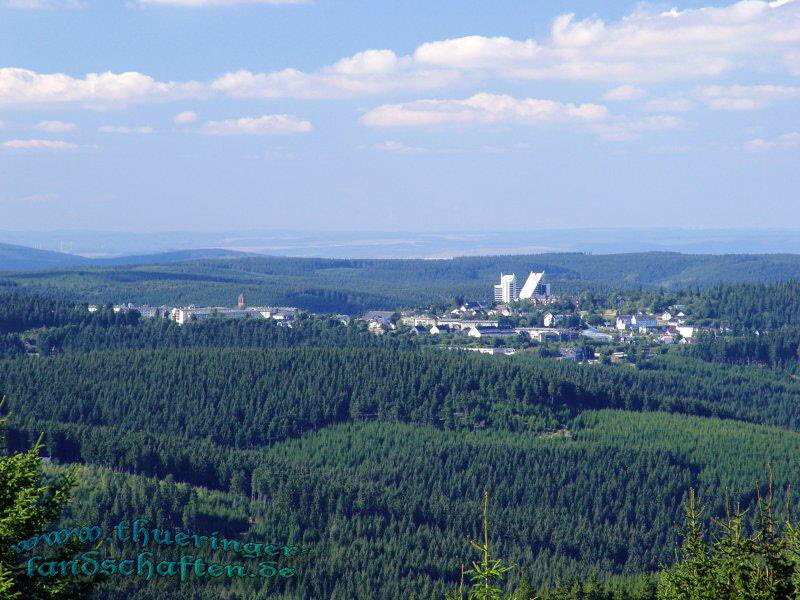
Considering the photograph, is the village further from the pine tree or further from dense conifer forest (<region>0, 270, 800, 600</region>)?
the pine tree

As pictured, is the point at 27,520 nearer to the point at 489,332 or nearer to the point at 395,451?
the point at 395,451

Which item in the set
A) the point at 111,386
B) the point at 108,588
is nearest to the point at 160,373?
the point at 111,386

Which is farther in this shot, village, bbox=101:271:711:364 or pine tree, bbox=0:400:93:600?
village, bbox=101:271:711:364

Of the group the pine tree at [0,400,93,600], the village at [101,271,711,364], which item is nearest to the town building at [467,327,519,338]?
the village at [101,271,711,364]

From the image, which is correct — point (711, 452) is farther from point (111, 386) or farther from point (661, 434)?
point (111, 386)

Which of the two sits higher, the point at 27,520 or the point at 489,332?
the point at 27,520

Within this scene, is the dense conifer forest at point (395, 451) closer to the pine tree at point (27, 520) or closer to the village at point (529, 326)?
the village at point (529, 326)

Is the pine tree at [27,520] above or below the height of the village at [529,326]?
above

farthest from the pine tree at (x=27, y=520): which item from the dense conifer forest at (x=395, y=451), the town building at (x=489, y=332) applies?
the town building at (x=489, y=332)

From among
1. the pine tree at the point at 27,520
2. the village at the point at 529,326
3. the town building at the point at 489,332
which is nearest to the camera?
the pine tree at the point at 27,520

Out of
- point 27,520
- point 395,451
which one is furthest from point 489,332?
point 27,520

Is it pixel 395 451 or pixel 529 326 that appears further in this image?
pixel 529 326

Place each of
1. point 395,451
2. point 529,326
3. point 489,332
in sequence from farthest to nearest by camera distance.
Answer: point 529,326 → point 489,332 → point 395,451
